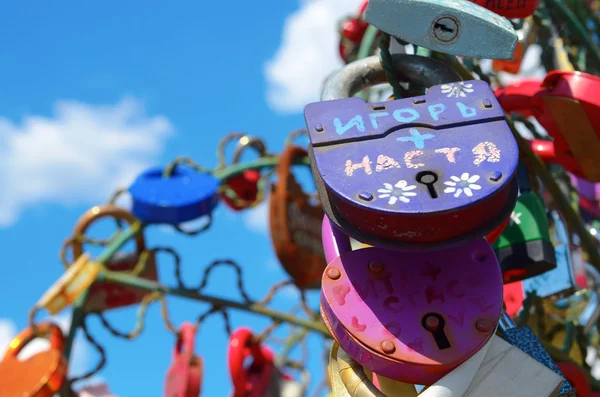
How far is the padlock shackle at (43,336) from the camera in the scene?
128 inches

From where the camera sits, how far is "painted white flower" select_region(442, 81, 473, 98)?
61.5 inches

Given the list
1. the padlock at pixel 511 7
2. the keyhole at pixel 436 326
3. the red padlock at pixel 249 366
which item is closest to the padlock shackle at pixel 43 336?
the red padlock at pixel 249 366

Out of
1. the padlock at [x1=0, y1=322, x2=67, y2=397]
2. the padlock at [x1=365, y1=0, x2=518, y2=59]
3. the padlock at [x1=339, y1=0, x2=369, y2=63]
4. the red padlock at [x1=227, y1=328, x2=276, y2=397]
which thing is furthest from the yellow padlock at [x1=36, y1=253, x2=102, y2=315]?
the padlock at [x1=365, y1=0, x2=518, y2=59]

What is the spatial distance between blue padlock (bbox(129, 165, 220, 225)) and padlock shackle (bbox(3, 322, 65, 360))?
0.90 metres

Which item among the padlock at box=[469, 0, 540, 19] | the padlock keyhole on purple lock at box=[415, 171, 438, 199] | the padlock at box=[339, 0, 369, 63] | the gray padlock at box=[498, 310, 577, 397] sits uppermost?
the padlock keyhole on purple lock at box=[415, 171, 438, 199]

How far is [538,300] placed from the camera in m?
2.53

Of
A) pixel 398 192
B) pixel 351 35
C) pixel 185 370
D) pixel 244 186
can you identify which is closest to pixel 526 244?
pixel 398 192

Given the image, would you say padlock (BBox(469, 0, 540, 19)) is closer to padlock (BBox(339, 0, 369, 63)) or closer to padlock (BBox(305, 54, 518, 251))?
padlock (BBox(305, 54, 518, 251))

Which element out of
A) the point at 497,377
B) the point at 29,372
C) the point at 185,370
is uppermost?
the point at 497,377

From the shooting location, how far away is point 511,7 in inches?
89.7

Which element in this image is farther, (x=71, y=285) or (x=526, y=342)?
(x=71, y=285)

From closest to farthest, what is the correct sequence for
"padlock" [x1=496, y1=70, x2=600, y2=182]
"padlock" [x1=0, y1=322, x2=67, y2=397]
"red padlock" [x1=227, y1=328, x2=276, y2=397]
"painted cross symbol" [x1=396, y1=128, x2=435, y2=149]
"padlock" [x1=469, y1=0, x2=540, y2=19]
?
"painted cross symbol" [x1=396, y1=128, x2=435, y2=149], "padlock" [x1=496, y1=70, x2=600, y2=182], "padlock" [x1=469, y1=0, x2=540, y2=19], "padlock" [x1=0, y1=322, x2=67, y2=397], "red padlock" [x1=227, y1=328, x2=276, y2=397]

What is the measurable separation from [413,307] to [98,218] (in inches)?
132

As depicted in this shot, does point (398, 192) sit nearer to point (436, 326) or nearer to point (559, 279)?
point (436, 326)
